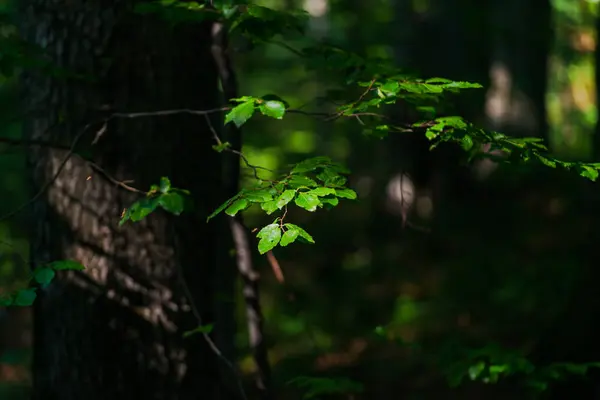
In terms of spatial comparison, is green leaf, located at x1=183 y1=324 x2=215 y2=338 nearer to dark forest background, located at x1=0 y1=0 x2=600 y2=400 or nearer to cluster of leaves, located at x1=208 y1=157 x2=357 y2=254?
dark forest background, located at x1=0 y1=0 x2=600 y2=400

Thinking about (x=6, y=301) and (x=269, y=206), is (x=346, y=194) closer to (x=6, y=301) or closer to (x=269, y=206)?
(x=269, y=206)

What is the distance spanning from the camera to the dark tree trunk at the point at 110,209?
2.98 m

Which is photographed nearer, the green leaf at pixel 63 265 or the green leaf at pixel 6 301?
the green leaf at pixel 6 301

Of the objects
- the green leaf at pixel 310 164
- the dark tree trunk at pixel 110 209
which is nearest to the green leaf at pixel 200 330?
the dark tree trunk at pixel 110 209

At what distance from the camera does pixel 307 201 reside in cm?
202

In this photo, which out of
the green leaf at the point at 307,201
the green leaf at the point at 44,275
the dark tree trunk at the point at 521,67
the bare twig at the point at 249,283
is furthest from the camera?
the dark tree trunk at the point at 521,67

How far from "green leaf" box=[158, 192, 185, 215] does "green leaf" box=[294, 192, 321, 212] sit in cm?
53

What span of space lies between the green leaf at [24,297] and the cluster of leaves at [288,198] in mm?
736

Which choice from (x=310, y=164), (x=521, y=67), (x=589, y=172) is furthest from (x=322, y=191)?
(x=521, y=67)

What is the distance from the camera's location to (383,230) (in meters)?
10.5

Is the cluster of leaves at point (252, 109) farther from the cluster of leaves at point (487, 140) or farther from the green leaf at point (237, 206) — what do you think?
the cluster of leaves at point (487, 140)

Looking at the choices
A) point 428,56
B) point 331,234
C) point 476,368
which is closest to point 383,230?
point 331,234

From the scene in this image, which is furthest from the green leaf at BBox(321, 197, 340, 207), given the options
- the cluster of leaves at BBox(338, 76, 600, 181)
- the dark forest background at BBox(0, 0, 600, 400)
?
the dark forest background at BBox(0, 0, 600, 400)

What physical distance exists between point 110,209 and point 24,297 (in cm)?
68
